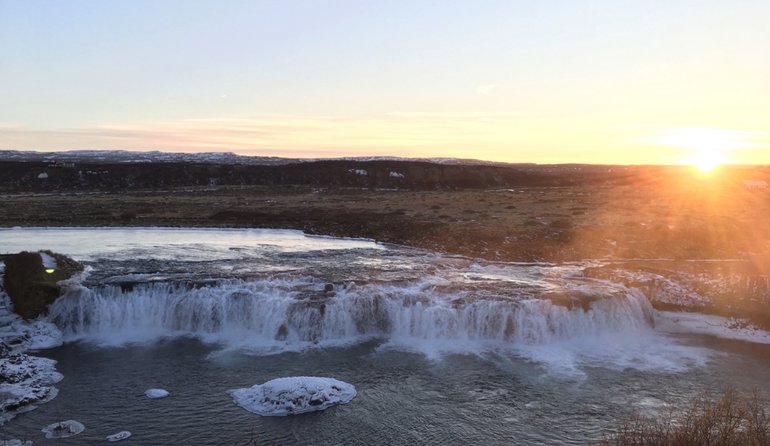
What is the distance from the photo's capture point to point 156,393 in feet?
59.4

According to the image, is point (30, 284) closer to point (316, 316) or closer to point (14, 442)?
point (14, 442)

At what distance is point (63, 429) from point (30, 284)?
11.9 meters

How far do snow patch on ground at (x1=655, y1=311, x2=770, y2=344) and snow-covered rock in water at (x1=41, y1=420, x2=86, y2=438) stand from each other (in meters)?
23.5

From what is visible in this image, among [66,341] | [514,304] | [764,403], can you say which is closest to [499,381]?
[514,304]

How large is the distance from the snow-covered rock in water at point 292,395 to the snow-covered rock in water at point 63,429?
420 centimetres

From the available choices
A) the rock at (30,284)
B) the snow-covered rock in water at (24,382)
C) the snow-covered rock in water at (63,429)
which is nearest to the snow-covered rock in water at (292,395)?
the snow-covered rock in water at (63,429)

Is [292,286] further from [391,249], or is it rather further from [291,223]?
[291,223]

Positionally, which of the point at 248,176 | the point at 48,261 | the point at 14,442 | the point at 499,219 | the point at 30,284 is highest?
the point at 248,176

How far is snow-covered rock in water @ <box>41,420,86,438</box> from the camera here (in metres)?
15.5

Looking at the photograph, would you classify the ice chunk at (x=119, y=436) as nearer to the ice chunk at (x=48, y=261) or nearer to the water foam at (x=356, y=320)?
the water foam at (x=356, y=320)

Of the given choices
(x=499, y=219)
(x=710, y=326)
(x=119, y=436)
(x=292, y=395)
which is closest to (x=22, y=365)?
(x=119, y=436)

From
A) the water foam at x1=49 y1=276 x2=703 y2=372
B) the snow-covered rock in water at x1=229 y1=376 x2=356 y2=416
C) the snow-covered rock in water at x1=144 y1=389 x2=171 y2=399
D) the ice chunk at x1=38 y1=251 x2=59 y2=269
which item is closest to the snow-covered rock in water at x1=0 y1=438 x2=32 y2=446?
the snow-covered rock in water at x1=144 y1=389 x2=171 y2=399

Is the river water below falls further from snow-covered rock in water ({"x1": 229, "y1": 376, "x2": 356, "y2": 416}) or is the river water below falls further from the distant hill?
the distant hill

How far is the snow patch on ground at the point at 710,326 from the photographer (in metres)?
25.5
